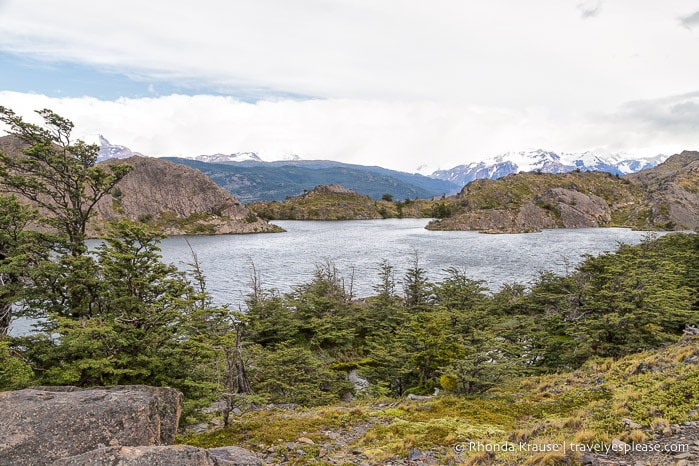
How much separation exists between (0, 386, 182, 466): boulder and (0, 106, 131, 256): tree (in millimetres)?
11321

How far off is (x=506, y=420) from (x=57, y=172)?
23.1 meters

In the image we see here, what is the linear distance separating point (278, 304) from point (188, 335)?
21.0 m

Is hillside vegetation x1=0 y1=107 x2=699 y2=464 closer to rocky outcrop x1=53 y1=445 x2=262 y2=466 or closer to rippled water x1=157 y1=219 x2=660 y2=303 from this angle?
rocky outcrop x1=53 y1=445 x2=262 y2=466

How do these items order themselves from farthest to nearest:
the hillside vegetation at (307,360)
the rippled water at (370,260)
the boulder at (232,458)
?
the rippled water at (370,260) → the hillside vegetation at (307,360) → the boulder at (232,458)

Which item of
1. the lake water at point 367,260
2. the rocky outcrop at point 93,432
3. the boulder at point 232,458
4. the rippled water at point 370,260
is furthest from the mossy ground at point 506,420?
the rippled water at point 370,260

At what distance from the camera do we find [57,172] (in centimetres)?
1881

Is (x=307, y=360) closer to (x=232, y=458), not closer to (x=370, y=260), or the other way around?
(x=232, y=458)

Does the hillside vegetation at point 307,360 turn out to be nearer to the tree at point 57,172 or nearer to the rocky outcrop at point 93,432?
the tree at point 57,172

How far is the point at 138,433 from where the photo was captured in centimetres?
876

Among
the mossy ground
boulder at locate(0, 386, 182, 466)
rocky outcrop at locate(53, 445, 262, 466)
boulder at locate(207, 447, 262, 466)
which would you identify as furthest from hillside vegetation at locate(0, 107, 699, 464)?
rocky outcrop at locate(53, 445, 262, 466)

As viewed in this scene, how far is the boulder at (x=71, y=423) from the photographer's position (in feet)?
25.1

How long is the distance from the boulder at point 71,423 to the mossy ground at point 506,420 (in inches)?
155

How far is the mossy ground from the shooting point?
32.5ft

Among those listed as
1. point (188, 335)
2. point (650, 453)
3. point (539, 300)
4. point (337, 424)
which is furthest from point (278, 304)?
point (650, 453)
